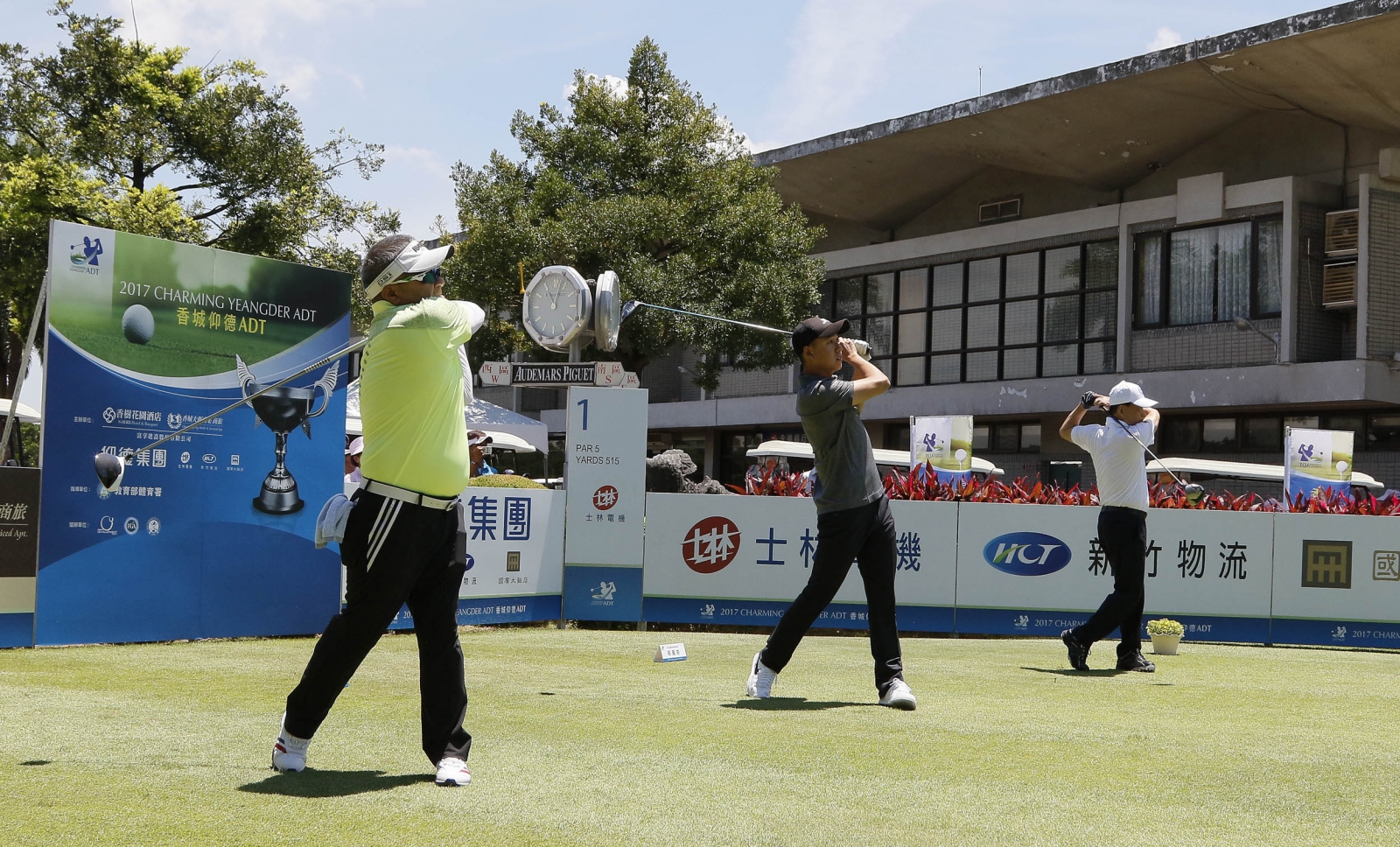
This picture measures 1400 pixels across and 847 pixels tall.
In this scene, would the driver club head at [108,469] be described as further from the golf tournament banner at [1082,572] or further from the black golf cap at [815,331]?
the golf tournament banner at [1082,572]

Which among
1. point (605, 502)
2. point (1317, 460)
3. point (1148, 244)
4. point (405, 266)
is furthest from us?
point (1148, 244)

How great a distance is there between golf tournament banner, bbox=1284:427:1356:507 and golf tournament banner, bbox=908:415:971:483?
4164mm

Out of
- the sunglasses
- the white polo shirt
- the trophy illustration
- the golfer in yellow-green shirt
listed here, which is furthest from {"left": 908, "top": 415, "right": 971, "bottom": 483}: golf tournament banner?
the golfer in yellow-green shirt

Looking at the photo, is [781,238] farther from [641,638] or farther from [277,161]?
[641,638]

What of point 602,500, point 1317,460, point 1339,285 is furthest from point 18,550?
point 1339,285

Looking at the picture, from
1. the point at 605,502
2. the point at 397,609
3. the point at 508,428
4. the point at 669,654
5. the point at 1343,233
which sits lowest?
the point at 669,654

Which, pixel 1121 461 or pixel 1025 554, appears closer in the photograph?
pixel 1121 461

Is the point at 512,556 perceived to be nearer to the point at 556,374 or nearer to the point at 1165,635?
the point at 556,374

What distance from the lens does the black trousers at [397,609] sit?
4238 mm

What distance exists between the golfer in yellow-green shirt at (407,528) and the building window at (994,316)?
26.9 m

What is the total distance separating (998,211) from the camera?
32500 mm

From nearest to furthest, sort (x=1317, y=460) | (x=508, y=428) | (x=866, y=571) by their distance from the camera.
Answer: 1. (x=866, y=571)
2. (x=1317, y=460)
3. (x=508, y=428)

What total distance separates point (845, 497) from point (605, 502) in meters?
6.49

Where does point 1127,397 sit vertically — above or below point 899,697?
above
